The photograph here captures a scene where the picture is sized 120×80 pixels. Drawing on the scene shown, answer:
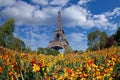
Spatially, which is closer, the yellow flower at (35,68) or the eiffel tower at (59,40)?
the yellow flower at (35,68)

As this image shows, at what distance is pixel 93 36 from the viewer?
82.5 m

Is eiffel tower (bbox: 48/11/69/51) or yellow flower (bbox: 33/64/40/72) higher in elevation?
eiffel tower (bbox: 48/11/69/51)

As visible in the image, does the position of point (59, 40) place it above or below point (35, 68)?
above

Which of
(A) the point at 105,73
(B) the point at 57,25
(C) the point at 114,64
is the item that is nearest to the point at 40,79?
(A) the point at 105,73

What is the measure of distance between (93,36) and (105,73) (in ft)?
253

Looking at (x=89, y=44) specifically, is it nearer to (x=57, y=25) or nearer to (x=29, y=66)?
(x=57, y=25)

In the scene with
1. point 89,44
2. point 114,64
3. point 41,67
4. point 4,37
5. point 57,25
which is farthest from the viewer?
point 89,44

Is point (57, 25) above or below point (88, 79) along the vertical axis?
above

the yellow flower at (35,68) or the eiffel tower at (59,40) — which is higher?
the eiffel tower at (59,40)

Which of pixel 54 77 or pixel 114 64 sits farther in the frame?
pixel 114 64

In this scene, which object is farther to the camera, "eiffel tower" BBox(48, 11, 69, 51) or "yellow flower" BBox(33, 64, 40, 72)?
"eiffel tower" BBox(48, 11, 69, 51)

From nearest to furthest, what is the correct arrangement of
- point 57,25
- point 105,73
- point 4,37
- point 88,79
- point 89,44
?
point 88,79
point 105,73
point 4,37
point 57,25
point 89,44

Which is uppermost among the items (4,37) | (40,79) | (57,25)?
(57,25)

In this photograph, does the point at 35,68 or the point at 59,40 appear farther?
the point at 59,40
